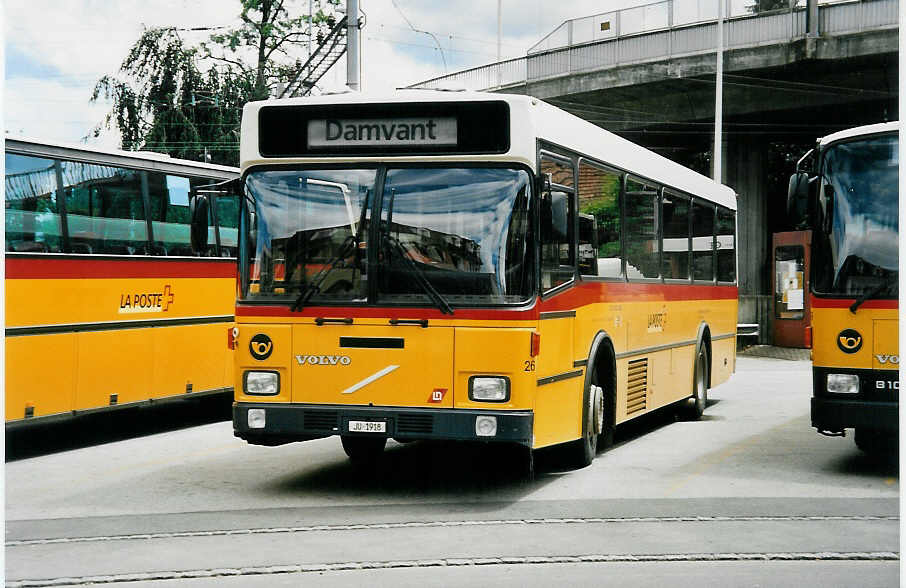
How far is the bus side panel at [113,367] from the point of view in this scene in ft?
43.1

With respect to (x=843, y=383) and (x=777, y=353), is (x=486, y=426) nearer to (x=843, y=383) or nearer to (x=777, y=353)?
(x=843, y=383)

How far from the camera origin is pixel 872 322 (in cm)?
1048

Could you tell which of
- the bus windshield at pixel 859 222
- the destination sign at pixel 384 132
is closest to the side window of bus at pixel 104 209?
the destination sign at pixel 384 132

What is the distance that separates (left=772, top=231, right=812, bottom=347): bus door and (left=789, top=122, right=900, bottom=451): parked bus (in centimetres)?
2123

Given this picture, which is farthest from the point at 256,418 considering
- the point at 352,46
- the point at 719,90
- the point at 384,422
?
the point at 719,90

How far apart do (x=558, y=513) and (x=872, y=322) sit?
129 inches

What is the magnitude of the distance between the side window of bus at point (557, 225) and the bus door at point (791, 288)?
22074 millimetres

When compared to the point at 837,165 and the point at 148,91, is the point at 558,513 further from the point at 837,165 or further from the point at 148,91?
the point at 148,91

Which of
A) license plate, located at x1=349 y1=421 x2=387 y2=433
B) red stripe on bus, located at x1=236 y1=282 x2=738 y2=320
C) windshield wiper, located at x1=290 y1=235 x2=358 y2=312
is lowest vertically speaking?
license plate, located at x1=349 y1=421 x2=387 y2=433

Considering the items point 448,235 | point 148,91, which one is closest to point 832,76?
point 148,91

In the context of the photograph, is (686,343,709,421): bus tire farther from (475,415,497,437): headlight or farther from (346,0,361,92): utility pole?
(346,0,361,92): utility pole

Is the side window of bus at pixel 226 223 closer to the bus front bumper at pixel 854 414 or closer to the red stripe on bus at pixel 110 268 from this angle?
the red stripe on bus at pixel 110 268

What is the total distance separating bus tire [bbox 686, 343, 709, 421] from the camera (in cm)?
1630

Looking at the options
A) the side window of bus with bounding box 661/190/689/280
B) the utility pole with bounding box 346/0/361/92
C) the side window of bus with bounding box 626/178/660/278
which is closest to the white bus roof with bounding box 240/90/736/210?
the side window of bus with bounding box 626/178/660/278
